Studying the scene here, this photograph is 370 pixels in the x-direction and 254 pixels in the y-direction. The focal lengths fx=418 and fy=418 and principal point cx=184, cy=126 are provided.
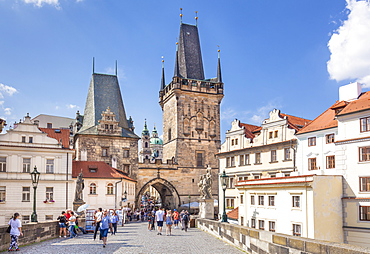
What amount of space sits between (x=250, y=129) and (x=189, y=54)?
80.8ft

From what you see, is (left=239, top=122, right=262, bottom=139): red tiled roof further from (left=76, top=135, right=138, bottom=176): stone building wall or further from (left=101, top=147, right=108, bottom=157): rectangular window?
(left=101, top=147, right=108, bottom=157): rectangular window

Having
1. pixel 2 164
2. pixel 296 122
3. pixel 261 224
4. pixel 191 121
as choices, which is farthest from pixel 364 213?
pixel 191 121

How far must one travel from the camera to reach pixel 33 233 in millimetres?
16578

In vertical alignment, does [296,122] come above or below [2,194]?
above

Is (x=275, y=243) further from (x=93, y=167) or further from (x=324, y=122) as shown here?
(x=93, y=167)

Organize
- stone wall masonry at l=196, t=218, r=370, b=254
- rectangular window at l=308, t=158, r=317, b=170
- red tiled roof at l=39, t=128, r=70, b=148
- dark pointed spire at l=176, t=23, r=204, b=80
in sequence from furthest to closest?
dark pointed spire at l=176, t=23, r=204, b=80, red tiled roof at l=39, t=128, r=70, b=148, rectangular window at l=308, t=158, r=317, b=170, stone wall masonry at l=196, t=218, r=370, b=254

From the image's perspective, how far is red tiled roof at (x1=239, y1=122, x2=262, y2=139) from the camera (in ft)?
132

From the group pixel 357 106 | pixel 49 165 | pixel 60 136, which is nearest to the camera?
pixel 357 106

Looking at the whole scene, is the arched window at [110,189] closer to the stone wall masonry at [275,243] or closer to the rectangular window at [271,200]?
the rectangular window at [271,200]

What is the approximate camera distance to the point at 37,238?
1702cm

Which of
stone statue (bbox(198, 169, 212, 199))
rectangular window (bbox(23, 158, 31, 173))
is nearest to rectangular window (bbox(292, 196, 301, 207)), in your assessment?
stone statue (bbox(198, 169, 212, 199))

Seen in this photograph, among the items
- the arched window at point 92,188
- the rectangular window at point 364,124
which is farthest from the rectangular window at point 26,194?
the rectangular window at point 364,124

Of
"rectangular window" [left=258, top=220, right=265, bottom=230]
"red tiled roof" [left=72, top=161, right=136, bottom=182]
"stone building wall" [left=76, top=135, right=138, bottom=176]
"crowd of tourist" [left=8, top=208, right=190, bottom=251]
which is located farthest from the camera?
"stone building wall" [left=76, top=135, right=138, bottom=176]

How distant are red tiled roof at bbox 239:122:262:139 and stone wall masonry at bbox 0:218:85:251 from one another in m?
23.9
